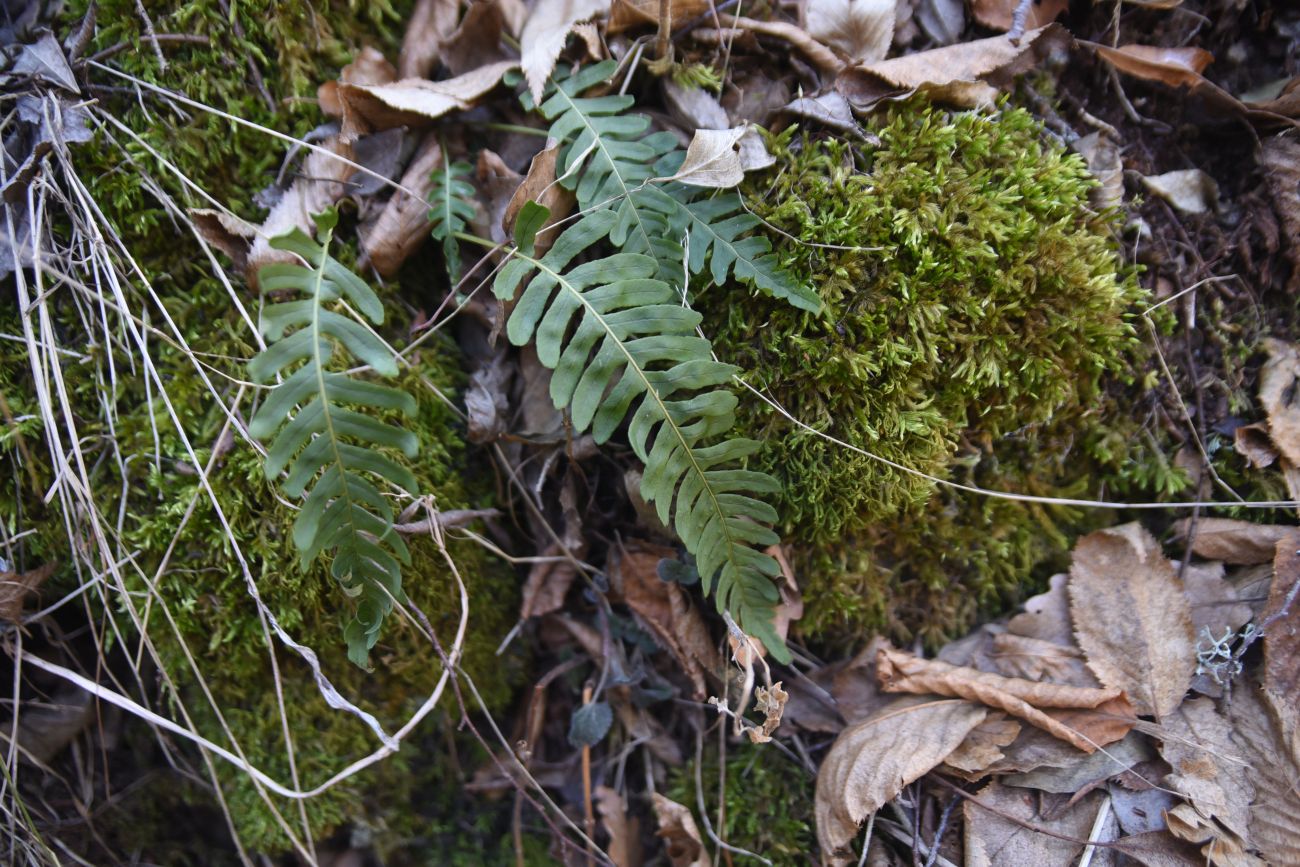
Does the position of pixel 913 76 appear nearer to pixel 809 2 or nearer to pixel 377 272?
pixel 809 2

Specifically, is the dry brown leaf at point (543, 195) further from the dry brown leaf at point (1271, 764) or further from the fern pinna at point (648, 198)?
the dry brown leaf at point (1271, 764)

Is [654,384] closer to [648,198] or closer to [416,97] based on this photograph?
[648,198]

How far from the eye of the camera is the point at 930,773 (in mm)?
2029

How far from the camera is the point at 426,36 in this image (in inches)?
90.7

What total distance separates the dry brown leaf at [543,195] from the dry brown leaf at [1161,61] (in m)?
1.58

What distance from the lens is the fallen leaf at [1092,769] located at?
1916mm

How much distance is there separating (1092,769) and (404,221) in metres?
2.28

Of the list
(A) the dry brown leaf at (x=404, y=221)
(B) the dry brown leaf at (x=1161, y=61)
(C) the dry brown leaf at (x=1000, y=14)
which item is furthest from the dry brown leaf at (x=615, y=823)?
(B) the dry brown leaf at (x=1161, y=61)

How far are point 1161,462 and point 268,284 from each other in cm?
236

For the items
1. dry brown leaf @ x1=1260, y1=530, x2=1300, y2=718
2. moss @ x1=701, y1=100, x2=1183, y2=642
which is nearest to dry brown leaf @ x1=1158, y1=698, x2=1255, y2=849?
dry brown leaf @ x1=1260, y1=530, x2=1300, y2=718

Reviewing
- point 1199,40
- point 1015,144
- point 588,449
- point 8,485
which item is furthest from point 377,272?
point 1199,40

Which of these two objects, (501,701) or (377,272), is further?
(501,701)

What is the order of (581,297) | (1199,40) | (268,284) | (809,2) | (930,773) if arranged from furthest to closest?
(1199,40), (809,2), (930,773), (581,297), (268,284)

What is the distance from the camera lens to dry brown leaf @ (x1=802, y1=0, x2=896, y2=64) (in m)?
2.15
